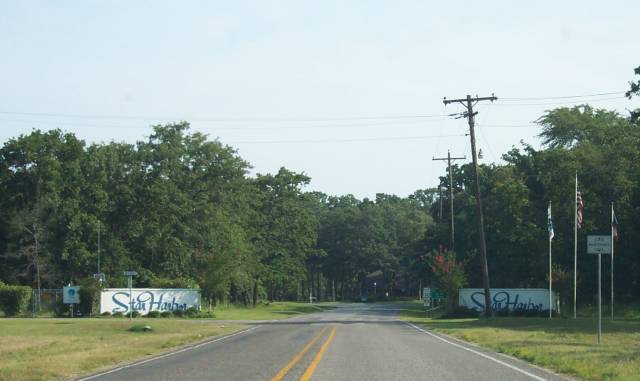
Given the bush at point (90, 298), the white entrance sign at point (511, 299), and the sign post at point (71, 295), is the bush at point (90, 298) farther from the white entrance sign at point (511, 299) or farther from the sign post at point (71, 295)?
the white entrance sign at point (511, 299)

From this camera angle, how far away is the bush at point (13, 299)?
57438 mm

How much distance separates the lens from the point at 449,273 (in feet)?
189

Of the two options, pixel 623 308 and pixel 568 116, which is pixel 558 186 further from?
pixel 568 116

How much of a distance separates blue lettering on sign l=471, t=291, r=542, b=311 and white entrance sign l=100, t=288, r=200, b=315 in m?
21.3

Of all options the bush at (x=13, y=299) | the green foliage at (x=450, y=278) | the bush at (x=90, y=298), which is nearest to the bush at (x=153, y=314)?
the bush at (x=90, y=298)

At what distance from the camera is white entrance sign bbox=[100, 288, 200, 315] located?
2333 inches

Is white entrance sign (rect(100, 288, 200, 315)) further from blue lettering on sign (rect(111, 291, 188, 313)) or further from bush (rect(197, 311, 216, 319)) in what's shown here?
bush (rect(197, 311, 216, 319))

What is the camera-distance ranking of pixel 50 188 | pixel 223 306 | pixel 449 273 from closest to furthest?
1. pixel 449 273
2. pixel 50 188
3. pixel 223 306

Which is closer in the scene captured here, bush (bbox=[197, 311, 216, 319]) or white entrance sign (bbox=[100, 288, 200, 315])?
white entrance sign (bbox=[100, 288, 200, 315])

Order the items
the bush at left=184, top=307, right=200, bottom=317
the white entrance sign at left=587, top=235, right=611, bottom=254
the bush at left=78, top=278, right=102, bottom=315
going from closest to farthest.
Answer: the white entrance sign at left=587, top=235, right=611, bottom=254
the bush at left=78, top=278, right=102, bottom=315
the bush at left=184, top=307, right=200, bottom=317

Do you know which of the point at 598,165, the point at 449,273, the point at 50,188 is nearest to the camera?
the point at 449,273

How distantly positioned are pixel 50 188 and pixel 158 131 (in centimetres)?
1206

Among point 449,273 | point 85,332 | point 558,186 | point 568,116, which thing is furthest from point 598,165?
point 85,332

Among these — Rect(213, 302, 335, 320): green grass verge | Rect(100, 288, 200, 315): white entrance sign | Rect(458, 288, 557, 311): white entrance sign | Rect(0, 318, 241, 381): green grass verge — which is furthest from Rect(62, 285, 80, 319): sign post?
Rect(458, 288, 557, 311): white entrance sign
